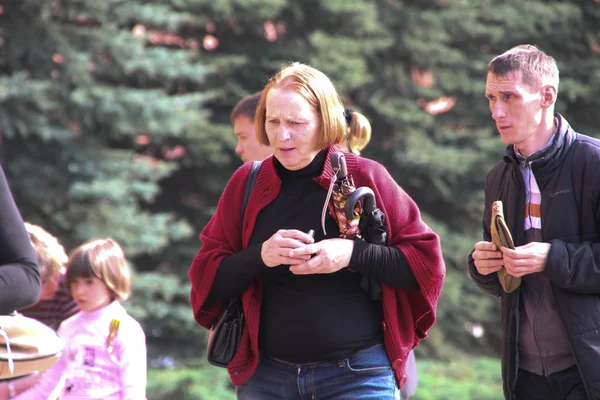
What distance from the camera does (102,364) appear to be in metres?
4.46

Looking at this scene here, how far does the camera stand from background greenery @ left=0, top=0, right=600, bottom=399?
1201 centimetres

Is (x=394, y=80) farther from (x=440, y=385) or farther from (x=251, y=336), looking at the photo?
(x=251, y=336)

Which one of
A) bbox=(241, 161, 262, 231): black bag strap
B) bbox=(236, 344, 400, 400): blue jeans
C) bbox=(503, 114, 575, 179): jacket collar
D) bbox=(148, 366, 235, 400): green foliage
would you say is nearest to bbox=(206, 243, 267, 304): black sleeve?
bbox=(241, 161, 262, 231): black bag strap

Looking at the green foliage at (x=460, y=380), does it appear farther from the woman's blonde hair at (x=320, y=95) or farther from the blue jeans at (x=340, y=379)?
the woman's blonde hair at (x=320, y=95)

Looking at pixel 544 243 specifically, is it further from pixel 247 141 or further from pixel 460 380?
pixel 460 380

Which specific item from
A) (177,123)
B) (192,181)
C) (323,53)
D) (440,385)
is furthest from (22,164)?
(440,385)

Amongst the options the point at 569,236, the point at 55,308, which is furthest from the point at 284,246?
the point at 55,308

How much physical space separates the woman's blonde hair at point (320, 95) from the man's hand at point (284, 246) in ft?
1.36

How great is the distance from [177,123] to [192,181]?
9.42ft

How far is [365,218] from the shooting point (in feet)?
10.9

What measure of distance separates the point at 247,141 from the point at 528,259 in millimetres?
1793

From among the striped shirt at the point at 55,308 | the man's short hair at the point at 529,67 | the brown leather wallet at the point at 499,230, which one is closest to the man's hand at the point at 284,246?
the brown leather wallet at the point at 499,230

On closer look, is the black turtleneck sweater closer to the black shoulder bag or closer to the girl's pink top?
the black shoulder bag

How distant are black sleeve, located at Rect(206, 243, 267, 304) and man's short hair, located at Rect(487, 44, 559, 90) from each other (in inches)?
46.5
